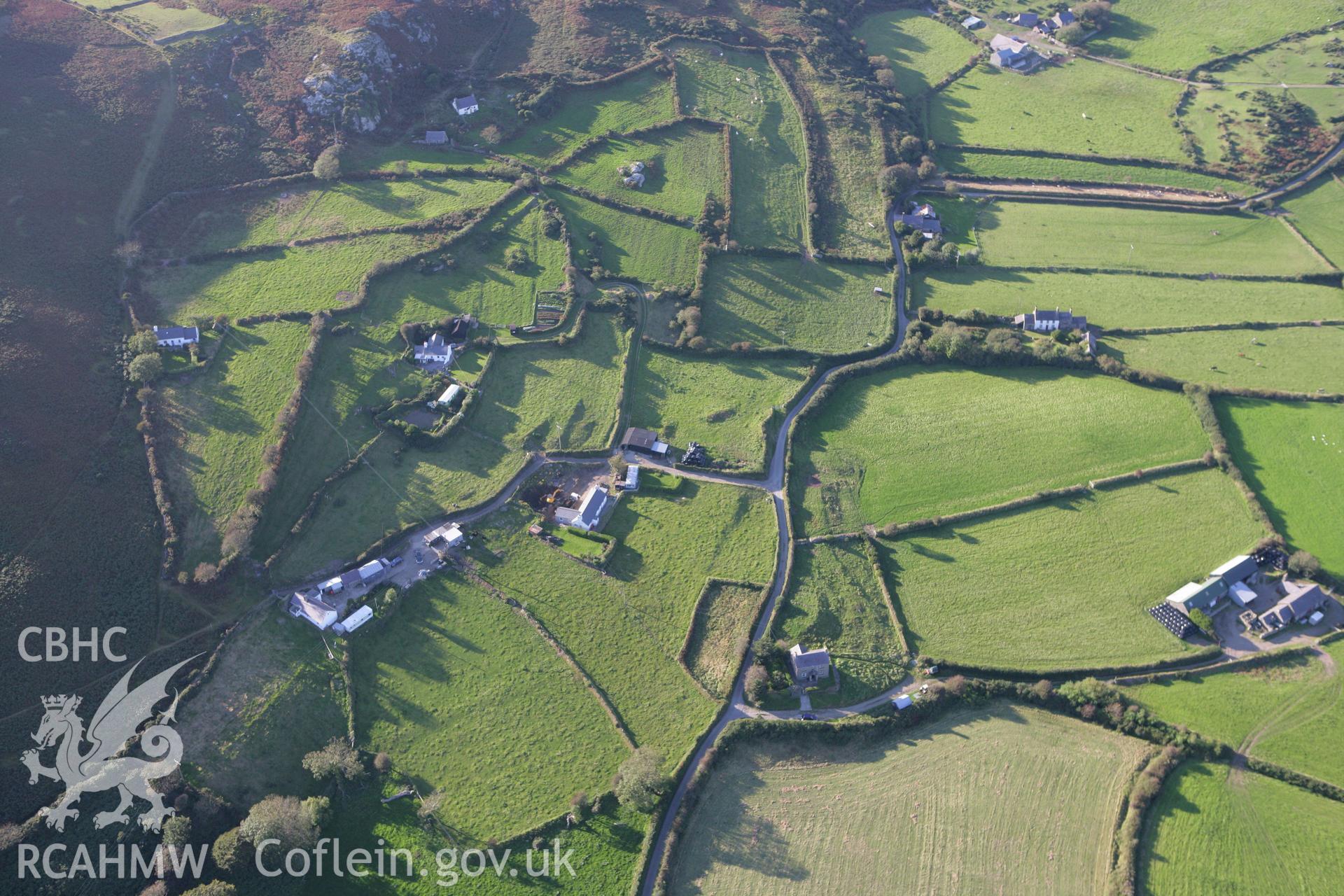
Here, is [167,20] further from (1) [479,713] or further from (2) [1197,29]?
(2) [1197,29]

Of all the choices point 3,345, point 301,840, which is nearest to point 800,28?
point 3,345

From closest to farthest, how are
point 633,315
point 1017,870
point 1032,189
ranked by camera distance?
point 1017,870
point 633,315
point 1032,189

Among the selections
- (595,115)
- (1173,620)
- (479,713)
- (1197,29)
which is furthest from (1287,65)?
(479,713)

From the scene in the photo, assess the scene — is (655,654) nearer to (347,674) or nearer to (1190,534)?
(347,674)

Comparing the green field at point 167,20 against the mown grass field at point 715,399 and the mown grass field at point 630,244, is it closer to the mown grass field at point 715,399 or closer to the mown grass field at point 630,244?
the mown grass field at point 630,244

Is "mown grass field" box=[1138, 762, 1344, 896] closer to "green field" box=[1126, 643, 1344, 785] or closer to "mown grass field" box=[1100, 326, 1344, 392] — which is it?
"green field" box=[1126, 643, 1344, 785]

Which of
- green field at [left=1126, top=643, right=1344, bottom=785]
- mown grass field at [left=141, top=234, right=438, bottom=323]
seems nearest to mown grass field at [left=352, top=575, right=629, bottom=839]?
mown grass field at [left=141, top=234, right=438, bottom=323]
